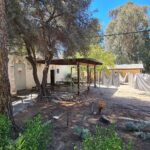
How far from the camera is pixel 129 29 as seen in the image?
139ft

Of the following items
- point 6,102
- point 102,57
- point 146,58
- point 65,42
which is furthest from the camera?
point 146,58

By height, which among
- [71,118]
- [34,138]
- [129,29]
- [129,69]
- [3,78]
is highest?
[129,29]

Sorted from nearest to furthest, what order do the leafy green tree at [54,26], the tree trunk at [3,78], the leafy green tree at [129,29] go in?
1. the tree trunk at [3,78]
2. the leafy green tree at [54,26]
3. the leafy green tree at [129,29]

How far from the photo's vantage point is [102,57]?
3397cm

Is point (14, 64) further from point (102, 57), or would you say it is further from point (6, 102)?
point (102, 57)

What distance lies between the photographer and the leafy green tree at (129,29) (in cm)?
4228

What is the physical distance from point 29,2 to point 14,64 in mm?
7484

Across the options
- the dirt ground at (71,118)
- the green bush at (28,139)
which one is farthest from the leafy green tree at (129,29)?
the green bush at (28,139)

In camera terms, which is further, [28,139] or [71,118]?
[71,118]

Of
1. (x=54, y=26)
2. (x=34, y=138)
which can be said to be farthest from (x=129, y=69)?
(x=34, y=138)

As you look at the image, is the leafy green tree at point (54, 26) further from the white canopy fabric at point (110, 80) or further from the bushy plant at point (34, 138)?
the white canopy fabric at point (110, 80)

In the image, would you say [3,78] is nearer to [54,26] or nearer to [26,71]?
[54,26]

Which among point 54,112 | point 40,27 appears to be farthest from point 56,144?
point 40,27

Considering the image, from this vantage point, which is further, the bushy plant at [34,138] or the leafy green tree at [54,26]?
the leafy green tree at [54,26]
